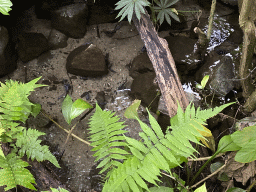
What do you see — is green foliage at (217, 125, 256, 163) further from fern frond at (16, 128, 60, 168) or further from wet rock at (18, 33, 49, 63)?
wet rock at (18, 33, 49, 63)

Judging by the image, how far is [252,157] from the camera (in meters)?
1.61

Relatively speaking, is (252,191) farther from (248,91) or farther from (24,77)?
(24,77)

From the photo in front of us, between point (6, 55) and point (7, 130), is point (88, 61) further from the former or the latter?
point (7, 130)

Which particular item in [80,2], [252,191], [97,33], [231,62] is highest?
[80,2]

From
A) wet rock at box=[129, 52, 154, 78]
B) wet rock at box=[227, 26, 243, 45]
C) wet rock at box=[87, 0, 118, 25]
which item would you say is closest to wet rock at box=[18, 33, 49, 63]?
wet rock at box=[87, 0, 118, 25]

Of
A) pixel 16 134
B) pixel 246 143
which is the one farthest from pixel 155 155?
pixel 16 134

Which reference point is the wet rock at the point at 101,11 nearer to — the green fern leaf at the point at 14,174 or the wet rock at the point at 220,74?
the wet rock at the point at 220,74

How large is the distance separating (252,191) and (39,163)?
6.42ft

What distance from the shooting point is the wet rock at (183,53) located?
2889 millimetres

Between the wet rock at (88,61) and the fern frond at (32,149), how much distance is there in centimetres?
115

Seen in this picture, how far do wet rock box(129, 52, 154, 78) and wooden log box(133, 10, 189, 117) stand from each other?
548mm

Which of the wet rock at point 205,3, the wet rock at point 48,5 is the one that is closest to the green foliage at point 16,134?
the wet rock at point 48,5

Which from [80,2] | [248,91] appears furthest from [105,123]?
[80,2]

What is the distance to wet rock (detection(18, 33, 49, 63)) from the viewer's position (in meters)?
3.03
